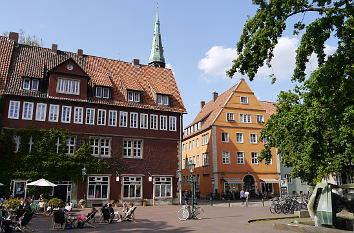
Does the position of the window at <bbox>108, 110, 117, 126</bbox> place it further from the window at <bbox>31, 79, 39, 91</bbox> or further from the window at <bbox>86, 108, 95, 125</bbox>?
the window at <bbox>31, 79, 39, 91</bbox>

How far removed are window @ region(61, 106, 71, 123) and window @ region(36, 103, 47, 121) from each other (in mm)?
1532

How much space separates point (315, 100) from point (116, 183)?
2167cm

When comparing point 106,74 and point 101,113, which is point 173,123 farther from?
point 106,74

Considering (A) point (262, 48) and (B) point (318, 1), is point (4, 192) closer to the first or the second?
(A) point (262, 48)

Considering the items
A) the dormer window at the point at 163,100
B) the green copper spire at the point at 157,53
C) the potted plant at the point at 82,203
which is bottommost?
the potted plant at the point at 82,203

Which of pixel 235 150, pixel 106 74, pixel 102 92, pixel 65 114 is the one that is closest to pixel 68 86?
pixel 65 114

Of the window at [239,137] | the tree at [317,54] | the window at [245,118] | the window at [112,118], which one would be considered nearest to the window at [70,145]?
the window at [112,118]

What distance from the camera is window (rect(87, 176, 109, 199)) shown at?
28312 mm

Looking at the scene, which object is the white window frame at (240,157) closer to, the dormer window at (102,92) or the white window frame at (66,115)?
the dormer window at (102,92)

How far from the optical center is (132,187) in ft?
99.5

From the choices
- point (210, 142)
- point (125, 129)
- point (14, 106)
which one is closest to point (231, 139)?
point (210, 142)

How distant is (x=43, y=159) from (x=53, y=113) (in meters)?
4.29

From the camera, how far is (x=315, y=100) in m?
12.7

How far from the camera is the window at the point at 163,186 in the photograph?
31250 millimetres
